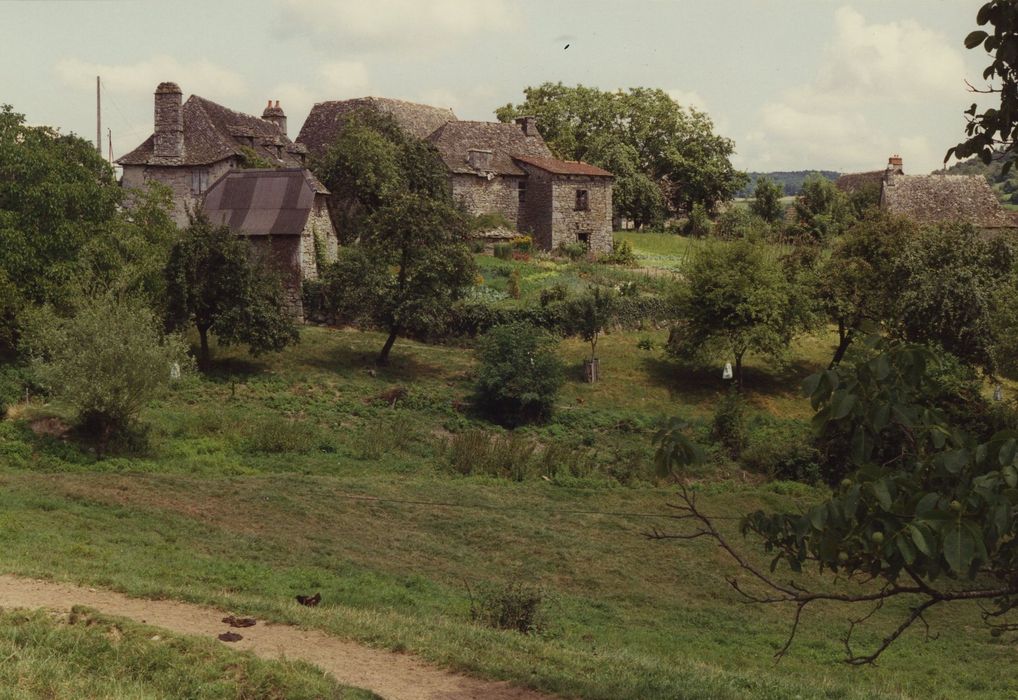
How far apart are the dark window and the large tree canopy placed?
29.1 metres

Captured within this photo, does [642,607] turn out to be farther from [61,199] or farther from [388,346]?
[61,199]

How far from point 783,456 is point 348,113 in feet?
113

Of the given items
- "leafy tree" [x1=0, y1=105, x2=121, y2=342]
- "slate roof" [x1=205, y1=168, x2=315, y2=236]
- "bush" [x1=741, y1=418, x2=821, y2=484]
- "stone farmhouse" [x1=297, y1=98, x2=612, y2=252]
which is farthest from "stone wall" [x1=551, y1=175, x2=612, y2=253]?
"leafy tree" [x1=0, y1=105, x2=121, y2=342]

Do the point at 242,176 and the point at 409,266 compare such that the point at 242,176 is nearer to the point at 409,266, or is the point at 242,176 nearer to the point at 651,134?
the point at 409,266

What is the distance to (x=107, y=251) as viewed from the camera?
103 ft

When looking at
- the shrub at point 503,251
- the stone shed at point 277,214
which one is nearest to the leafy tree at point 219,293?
the stone shed at point 277,214

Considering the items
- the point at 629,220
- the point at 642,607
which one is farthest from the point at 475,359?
the point at 629,220

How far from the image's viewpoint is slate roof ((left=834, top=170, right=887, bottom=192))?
2961 inches

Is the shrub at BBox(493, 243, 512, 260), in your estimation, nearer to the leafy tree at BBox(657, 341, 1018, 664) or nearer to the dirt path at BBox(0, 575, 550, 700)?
the dirt path at BBox(0, 575, 550, 700)

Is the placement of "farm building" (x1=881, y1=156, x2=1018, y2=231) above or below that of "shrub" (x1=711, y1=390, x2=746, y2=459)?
above

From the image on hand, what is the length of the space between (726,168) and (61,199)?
49122mm

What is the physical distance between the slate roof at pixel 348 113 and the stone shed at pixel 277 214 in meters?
12.9

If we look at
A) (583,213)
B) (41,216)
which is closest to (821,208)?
(583,213)

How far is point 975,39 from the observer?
786 cm
